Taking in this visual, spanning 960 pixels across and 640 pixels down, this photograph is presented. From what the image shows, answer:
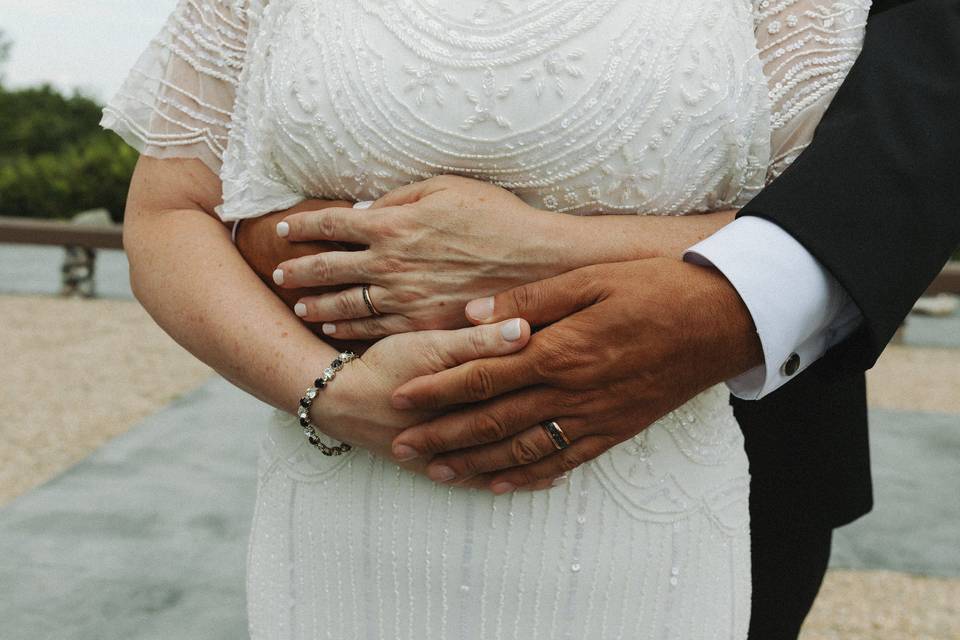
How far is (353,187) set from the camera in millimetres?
1308

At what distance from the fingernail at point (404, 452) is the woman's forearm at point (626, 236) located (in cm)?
31

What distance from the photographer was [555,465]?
120 centimetres

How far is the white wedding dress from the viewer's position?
120 cm

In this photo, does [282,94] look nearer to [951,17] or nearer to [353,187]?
[353,187]

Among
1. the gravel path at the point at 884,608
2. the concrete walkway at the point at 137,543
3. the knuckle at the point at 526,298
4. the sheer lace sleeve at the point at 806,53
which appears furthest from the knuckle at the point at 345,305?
the gravel path at the point at 884,608

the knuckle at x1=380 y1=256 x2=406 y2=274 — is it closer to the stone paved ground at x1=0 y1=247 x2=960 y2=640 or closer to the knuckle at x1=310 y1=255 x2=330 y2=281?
the knuckle at x1=310 y1=255 x2=330 y2=281

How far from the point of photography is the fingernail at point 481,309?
1188mm

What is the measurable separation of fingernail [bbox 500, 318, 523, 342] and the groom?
27 millimetres

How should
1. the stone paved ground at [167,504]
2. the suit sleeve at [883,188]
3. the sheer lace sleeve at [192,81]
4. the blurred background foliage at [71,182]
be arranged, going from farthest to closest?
the blurred background foliage at [71,182]
the stone paved ground at [167,504]
the sheer lace sleeve at [192,81]
the suit sleeve at [883,188]

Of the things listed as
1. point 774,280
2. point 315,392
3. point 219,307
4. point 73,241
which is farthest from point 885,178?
point 73,241

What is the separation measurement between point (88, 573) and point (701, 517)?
3468 millimetres

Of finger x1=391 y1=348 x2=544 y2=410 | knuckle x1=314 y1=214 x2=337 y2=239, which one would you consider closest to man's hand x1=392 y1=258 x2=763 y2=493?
finger x1=391 y1=348 x2=544 y2=410

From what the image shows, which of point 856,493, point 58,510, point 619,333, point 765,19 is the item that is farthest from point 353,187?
point 58,510

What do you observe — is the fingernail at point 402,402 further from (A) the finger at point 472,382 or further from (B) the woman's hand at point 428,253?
(B) the woman's hand at point 428,253
